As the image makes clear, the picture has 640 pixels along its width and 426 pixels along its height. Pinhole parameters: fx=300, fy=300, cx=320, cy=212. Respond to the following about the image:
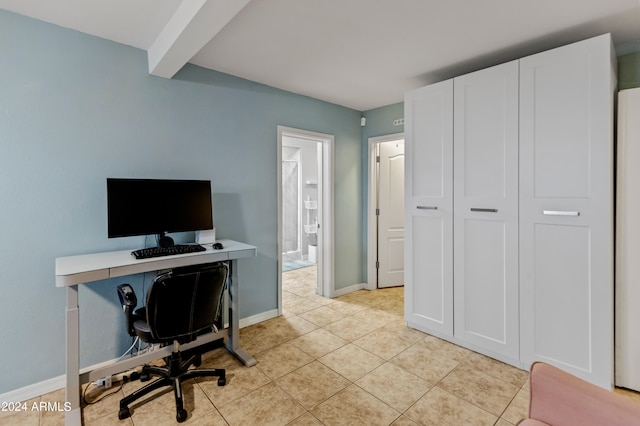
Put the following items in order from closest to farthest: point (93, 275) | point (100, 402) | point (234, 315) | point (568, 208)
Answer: point (93, 275) < point (100, 402) < point (568, 208) < point (234, 315)

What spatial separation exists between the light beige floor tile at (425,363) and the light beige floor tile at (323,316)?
0.91 metres

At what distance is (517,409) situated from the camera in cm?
190

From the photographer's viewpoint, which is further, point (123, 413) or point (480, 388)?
point (480, 388)

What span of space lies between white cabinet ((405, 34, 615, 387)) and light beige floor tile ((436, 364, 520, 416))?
1.10ft

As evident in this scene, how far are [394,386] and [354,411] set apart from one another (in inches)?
15.6

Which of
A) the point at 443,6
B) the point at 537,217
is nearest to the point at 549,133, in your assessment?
the point at 537,217

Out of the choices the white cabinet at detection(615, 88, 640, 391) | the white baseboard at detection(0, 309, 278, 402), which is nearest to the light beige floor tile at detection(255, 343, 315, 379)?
the white baseboard at detection(0, 309, 278, 402)

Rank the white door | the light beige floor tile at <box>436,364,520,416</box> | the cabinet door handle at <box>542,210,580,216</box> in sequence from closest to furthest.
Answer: the light beige floor tile at <box>436,364,520,416</box>
the cabinet door handle at <box>542,210,580,216</box>
the white door

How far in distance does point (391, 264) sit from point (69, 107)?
13.0 ft

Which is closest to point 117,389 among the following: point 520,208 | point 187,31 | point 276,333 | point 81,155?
point 276,333

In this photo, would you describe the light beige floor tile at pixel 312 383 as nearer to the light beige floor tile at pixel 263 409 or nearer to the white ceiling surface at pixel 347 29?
the light beige floor tile at pixel 263 409

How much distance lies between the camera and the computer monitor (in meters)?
2.13

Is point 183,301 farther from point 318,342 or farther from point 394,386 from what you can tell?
point 394,386

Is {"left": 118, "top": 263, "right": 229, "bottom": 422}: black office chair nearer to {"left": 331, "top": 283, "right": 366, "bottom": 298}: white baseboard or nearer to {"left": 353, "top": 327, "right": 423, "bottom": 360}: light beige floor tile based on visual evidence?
{"left": 353, "top": 327, "right": 423, "bottom": 360}: light beige floor tile
